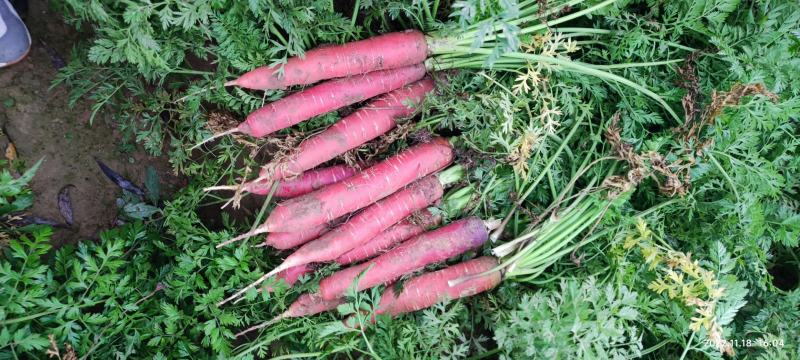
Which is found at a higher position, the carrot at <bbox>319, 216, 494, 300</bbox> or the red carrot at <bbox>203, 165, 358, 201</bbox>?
the red carrot at <bbox>203, 165, 358, 201</bbox>

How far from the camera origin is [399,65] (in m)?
2.36

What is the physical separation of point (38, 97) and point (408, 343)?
88.4 inches

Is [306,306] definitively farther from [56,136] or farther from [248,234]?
[56,136]

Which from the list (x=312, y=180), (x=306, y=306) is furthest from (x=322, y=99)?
(x=306, y=306)

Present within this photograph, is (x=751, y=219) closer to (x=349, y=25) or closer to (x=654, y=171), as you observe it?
(x=654, y=171)

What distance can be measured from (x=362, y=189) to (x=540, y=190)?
882mm

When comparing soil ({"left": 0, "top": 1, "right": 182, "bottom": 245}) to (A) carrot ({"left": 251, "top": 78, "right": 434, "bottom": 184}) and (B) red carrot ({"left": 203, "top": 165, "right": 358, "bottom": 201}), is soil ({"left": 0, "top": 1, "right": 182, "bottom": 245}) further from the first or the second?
(A) carrot ({"left": 251, "top": 78, "right": 434, "bottom": 184})

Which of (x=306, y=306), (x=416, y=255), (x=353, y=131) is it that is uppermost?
(x=353, y=131)

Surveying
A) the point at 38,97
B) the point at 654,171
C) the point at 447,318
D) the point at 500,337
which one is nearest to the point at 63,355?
the point at 38,97

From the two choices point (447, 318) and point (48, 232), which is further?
point (447, 318)

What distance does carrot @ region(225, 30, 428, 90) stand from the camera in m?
2.25

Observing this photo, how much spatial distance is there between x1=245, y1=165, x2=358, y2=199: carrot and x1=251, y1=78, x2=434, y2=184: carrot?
103 millimetres

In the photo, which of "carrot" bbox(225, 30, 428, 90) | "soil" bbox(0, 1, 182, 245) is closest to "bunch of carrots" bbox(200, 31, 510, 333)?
"carrot" bbox(225, 30, 428, 90)

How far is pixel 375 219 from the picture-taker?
245 centimetres
